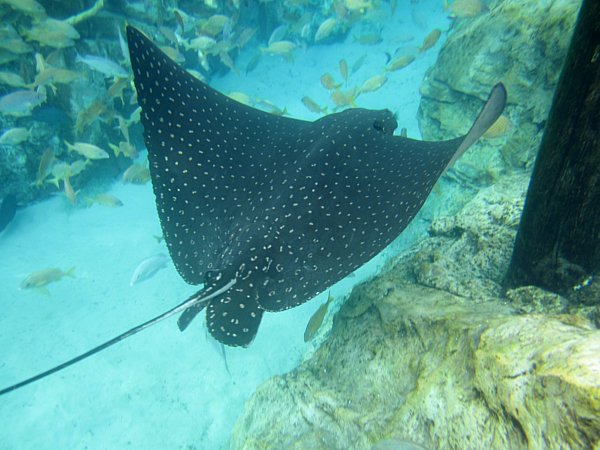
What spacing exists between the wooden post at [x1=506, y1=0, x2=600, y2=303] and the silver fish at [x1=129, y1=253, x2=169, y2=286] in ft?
16.6

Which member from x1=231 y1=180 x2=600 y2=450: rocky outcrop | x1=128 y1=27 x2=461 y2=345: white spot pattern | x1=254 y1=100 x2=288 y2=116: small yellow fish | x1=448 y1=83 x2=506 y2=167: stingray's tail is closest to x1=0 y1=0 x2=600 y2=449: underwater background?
x1=231 y1=180 x2=600 y2=450: rocky outcrop

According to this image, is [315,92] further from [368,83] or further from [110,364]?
[110,364]

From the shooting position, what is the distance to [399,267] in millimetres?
2869

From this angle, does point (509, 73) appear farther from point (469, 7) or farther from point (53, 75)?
point (53, 75)

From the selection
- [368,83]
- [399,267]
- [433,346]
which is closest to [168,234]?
[399,267]

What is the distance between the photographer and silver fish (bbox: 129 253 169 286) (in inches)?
219

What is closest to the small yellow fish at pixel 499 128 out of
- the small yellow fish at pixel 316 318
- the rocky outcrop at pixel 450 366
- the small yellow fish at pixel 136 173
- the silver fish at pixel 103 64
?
the rocky outcrop at pixel 450 366

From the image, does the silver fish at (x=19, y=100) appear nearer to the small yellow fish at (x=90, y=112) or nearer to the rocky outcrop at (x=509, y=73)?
the small yellow fish at (x=90, y=112)

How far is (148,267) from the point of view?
5.59 metres

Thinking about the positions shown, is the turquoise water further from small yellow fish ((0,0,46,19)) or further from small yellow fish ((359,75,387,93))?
small yellow fish ((359,75,387,93))

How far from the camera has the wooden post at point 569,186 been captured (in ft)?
4.85

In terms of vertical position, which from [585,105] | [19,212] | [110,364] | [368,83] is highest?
[368,83]

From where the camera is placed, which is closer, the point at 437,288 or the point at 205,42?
the point at 437,288

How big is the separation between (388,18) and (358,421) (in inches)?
513
